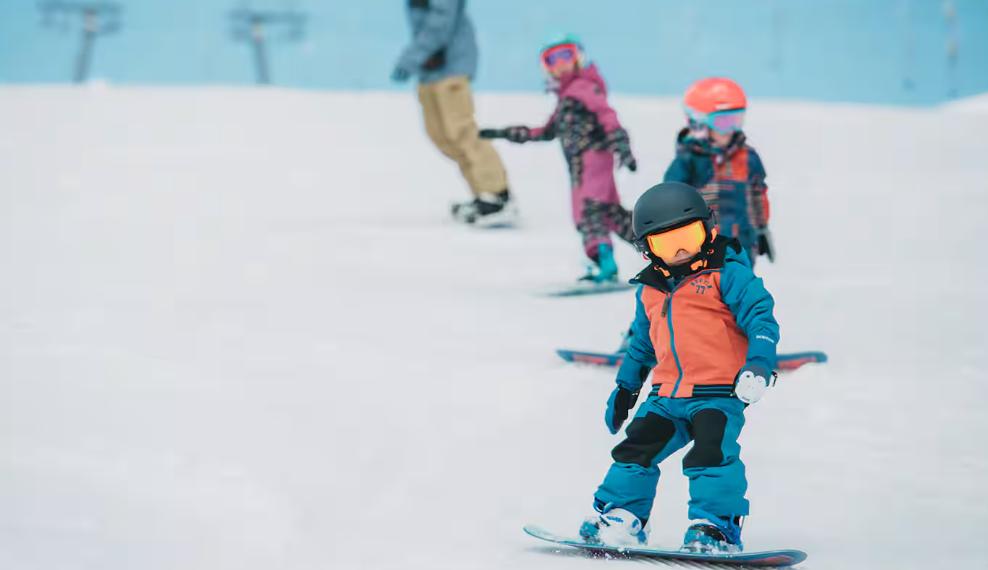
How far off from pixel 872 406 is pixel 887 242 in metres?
5.35

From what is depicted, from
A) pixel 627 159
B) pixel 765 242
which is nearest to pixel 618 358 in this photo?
pixel 765 242

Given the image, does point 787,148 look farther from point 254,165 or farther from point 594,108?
point 594,108

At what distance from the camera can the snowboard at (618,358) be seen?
5.96 meters

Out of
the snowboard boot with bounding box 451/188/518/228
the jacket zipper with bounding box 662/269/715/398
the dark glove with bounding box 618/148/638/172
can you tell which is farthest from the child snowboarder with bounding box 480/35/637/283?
the jacket zipper with bounding box 662/269/715/398

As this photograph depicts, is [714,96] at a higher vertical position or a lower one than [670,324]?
higher

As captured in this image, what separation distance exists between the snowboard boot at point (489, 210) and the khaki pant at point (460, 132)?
8 centimetres

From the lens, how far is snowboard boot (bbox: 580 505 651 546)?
3.59 meters

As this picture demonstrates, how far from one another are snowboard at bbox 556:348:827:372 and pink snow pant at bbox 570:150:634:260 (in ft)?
5.46

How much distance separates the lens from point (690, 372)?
360 cm

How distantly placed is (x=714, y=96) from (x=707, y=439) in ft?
7.75

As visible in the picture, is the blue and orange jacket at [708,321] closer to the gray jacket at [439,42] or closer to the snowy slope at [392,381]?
the snowy slope at [392,381]

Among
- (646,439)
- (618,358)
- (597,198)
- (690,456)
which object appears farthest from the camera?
(597,198)

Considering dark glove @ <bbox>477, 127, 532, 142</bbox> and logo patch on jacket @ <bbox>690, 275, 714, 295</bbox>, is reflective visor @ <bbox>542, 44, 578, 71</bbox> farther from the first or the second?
logo patch on jacket @ <bbox>690, 275, 714, 295</bbox>

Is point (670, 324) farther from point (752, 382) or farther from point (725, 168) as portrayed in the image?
point (725, 168)
